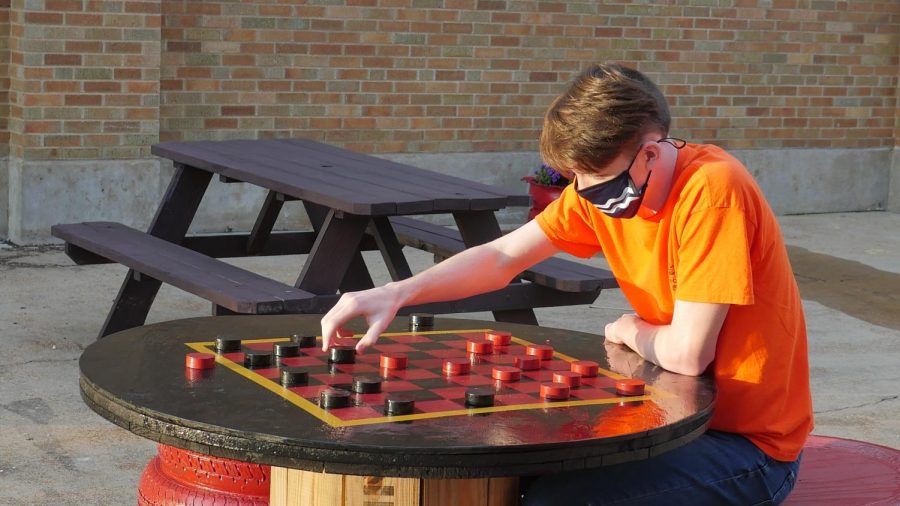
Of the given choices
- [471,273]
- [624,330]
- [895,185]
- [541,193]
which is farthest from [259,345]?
[895,185]

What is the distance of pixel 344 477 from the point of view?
2281mm

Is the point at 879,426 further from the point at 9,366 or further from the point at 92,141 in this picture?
the point at 92,141

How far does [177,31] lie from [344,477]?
6477mm

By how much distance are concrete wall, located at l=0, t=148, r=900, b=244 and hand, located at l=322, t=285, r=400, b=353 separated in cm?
562

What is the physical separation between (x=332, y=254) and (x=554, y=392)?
2642 millimetres

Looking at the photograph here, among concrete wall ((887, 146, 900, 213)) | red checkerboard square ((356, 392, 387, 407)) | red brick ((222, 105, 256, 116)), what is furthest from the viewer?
concrete wall ((887, 146, 900, 213))

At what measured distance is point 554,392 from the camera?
243 cm

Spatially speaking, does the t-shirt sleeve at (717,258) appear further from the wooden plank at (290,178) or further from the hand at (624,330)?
the wooden plank at (290,178)

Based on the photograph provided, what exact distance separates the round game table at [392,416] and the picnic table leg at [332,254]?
2076 mm

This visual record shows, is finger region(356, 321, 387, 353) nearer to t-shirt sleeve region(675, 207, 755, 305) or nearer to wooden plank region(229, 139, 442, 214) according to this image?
t-shirt sleeve region(675, 207, 755, 305)

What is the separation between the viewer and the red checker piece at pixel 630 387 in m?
2.49

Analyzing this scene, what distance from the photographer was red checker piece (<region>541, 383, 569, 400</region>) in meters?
2.43

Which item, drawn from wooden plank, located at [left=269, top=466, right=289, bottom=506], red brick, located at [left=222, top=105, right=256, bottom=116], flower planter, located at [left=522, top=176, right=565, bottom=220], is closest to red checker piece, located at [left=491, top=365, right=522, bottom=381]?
wooden plank, located at [left=269, top=466, right=289, bottom=506]

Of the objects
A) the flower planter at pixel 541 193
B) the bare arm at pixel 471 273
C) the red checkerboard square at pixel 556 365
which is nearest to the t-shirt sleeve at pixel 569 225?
the bare arm at pixel 471 273
